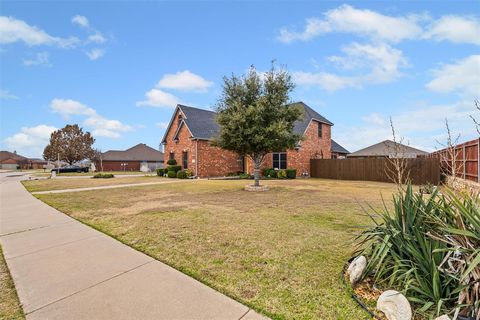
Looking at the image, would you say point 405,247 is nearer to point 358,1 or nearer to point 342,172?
point 358,1

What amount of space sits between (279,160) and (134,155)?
3791cm

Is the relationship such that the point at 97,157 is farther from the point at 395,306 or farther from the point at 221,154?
the point at 395,306

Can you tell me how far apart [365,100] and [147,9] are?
13.9 metres

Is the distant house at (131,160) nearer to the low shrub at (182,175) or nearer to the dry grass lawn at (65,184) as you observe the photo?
the dry grass lawn at (65,184)

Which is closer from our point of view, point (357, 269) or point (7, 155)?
point (357, 269)

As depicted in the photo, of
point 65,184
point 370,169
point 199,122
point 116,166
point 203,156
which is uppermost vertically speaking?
point 199,122

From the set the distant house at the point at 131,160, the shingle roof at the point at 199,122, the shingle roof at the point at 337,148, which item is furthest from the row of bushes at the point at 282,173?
the distant house at the point at 131,160

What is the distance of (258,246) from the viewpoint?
423 centimetres

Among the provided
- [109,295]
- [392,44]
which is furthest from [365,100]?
[109,295]

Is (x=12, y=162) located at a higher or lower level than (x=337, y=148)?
lower

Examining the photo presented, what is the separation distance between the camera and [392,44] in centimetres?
1156

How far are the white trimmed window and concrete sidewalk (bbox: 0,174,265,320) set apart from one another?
62.3 feet

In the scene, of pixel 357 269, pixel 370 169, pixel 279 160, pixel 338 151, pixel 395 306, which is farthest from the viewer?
pixel 338 151

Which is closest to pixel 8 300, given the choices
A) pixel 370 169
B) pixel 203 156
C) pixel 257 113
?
pixel 257 113
